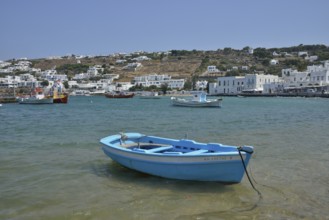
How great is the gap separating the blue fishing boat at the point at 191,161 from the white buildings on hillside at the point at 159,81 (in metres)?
129

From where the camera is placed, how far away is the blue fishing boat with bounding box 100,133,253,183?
885 centimetres

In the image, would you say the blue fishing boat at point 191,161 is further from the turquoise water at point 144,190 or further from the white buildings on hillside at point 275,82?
the white buildings on hillside at point 275,82

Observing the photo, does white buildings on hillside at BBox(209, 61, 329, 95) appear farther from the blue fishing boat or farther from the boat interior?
the blue fishing boat

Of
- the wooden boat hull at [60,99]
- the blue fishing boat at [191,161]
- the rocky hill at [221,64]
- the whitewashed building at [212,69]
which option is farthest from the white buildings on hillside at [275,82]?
the blue fishing boat at [191,161]

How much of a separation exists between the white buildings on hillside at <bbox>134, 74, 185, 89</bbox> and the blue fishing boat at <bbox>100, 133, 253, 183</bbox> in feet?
424

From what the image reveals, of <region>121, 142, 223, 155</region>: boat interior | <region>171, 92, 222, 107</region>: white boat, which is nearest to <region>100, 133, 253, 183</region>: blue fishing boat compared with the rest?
<region>121, 142, 223, 155</region>: boat interior

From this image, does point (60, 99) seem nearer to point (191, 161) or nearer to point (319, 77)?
point (191, 161)

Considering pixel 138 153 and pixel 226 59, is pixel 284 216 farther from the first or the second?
pixel 226 59

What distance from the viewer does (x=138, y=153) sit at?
1041 centimetres

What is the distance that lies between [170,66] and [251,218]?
6711 inches

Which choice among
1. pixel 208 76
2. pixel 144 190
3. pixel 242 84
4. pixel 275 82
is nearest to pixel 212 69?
pixel 208 76

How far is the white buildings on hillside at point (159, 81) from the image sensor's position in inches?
5584

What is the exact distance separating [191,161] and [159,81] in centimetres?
13935

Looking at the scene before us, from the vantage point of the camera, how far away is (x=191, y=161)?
9.23 meters
